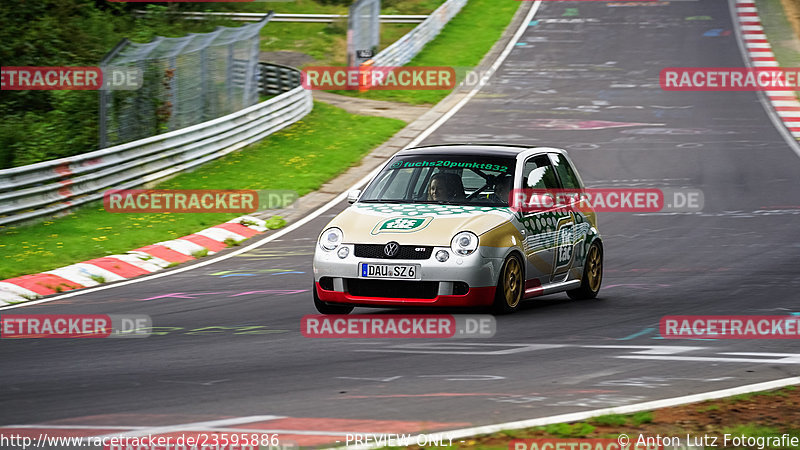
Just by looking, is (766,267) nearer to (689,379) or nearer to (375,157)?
(689,379)

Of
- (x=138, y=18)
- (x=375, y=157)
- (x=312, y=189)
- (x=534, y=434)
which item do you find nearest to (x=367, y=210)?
(x=534, y=434)

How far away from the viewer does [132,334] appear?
10047 millimetres

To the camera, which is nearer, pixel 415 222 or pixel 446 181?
pixel 415 222

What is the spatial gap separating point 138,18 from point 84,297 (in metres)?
33.0

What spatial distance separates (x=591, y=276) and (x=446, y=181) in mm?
2284
